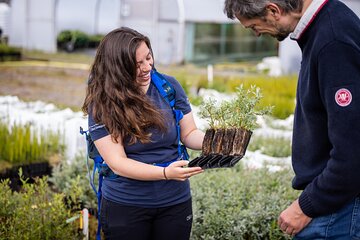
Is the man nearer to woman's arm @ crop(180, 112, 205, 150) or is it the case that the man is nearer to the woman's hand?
the woman's hand

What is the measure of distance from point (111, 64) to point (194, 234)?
1552mm

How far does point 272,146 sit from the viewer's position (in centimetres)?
590

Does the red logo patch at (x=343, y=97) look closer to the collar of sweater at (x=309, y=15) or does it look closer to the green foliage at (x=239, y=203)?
the collar of sweater at (x=309, y=15)

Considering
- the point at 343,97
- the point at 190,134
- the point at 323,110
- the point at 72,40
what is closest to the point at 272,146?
the point at 190,134

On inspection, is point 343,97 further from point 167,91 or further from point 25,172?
point 25,172

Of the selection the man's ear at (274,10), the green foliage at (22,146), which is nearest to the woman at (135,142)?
the man's ear at (274,10)

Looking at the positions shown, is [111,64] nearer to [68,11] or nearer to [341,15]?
[341,15]

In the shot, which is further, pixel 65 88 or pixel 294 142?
pixel 65 88

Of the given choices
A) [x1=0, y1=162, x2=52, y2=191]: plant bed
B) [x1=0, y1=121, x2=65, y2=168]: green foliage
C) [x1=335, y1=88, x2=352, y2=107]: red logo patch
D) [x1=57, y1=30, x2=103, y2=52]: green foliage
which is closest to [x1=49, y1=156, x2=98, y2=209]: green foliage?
[x1=0, y1=162, x2=52, y2=191]: plant bed

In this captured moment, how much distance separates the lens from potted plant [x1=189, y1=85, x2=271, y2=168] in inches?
87.3

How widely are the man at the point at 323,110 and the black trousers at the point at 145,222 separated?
25.3 inches

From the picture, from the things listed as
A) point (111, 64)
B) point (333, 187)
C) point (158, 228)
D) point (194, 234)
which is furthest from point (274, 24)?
point (194, 234)

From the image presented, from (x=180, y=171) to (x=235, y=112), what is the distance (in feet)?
1.11

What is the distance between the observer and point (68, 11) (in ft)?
63.9
